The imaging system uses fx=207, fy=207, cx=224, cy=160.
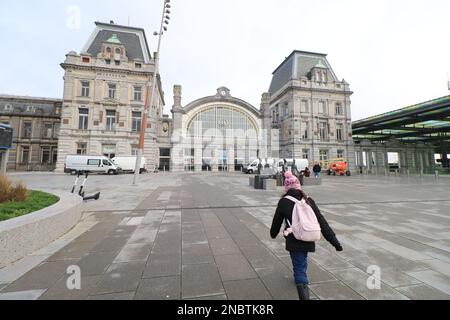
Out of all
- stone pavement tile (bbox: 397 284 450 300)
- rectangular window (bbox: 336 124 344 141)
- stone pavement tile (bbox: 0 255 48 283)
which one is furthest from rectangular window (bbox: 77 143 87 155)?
rectangular window (bbox: 336 124 344 141)

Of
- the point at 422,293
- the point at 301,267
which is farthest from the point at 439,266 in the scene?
the point at 301,267

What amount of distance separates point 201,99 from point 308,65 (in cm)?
2435

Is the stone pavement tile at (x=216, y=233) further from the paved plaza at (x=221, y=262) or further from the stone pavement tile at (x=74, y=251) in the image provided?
the stone pavement tile at (x=74, y=251)

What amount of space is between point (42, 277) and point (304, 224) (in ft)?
12.0

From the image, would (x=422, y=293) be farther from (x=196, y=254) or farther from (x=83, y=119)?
(x=83, y=119)

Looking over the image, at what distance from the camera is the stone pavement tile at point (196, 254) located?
347 centimetres

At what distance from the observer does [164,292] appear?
257 centimetres

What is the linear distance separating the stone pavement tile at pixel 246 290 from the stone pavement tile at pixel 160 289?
64 centimetres

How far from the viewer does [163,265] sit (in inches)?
129

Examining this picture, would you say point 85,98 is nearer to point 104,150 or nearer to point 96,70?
point 96,70

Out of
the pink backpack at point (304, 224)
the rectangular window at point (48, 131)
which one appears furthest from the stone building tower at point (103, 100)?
the pink backpack at point (304, 224)

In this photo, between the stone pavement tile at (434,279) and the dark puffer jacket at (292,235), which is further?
the stone pavement tile at (434,279)

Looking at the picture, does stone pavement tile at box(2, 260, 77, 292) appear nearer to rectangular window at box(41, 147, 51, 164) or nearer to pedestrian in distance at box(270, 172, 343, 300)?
pedestrian in distance at box(270, 172, 343, 300)

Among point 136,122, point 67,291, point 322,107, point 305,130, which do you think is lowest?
point 67,291
